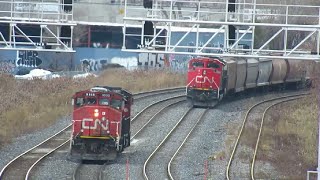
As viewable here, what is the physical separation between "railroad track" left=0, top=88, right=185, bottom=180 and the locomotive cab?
27.5 feet

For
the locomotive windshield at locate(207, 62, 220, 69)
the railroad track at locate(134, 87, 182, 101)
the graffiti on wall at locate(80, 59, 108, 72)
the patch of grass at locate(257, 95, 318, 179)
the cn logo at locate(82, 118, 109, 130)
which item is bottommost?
the patch of grass at locate(257, 95, 318, 179)

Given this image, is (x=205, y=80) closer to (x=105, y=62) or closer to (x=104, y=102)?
(x=104, y=102)

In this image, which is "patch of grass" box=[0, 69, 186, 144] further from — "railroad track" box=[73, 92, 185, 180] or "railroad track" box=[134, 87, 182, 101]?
"railroad track" box=[73, 92, 185, 180]

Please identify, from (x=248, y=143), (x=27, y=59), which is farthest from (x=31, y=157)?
(x=27, y=59)

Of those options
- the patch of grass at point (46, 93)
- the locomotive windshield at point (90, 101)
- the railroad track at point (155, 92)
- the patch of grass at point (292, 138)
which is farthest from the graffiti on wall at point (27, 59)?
the locomotive windshield at point (90, 101)

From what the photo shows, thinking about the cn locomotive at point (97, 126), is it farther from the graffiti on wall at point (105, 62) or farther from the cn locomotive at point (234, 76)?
the graffiti on wall at point (105, 62)

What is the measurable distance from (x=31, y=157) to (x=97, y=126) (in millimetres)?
2078

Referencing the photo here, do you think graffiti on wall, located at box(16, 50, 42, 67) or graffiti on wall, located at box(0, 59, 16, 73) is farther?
graffiti on wall, located at box(16, 50, 42, 67)

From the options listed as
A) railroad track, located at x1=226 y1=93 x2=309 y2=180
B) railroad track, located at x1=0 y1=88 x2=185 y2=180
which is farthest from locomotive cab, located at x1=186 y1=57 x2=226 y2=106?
railroad track, located at x1=0 y1=88 x2=185 y2=180

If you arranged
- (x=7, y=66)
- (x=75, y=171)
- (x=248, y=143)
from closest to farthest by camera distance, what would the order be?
(x=75, y=171) → (x=248, y=143) → (x=7, y=66)

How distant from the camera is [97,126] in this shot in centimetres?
2406

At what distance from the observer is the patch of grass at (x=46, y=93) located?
3116 centimetres

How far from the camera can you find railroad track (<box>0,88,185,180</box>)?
21.9 metres

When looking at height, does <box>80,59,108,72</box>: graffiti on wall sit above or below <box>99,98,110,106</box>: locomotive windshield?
below
